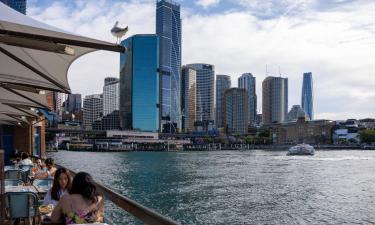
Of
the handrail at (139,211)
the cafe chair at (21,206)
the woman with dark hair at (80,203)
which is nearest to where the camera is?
the handrail at (139,211)

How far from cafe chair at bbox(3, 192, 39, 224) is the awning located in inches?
77.8

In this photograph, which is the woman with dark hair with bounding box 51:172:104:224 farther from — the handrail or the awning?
the awning

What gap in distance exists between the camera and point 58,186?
6.88 meters

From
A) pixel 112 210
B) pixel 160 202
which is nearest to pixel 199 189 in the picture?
pixel 160 202

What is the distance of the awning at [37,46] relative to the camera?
4.52 m

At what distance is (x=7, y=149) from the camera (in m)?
29.8

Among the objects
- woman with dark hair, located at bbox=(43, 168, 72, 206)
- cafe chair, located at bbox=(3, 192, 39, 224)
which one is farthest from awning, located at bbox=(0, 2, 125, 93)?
cafe chair, located at bbox=(3, 192, 39, 224)

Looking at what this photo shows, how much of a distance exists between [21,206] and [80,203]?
2904 mm

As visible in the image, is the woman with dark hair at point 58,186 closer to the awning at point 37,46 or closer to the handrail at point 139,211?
the handrail at point 139,211

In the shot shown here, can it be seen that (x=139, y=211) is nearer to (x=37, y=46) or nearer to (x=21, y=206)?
(x=37, y=46)

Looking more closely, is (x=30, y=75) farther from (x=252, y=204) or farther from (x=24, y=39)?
(x=252, y=204)

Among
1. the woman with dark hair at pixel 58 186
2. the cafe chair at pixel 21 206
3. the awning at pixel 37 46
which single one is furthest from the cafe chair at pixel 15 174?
the woman with dark hair at pixel 58 186

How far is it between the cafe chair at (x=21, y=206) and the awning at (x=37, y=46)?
1977 mm

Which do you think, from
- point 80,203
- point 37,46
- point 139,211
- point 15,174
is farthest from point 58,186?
point 15,174
